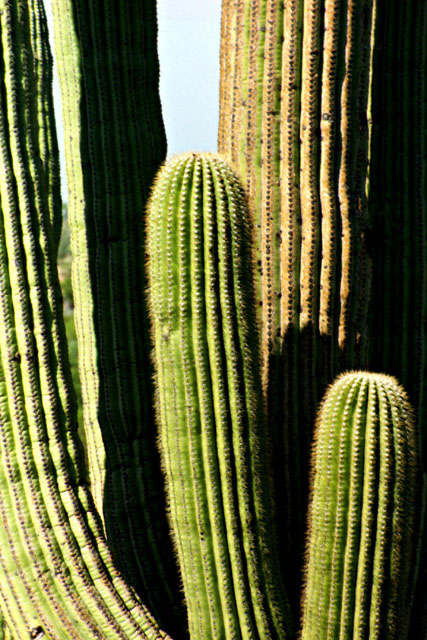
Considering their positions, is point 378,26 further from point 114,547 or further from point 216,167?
point 114,547

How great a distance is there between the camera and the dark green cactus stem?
8.02ft

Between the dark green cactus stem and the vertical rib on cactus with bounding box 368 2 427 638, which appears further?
the vertical rib on cactus with bounding box 368 2 427 638

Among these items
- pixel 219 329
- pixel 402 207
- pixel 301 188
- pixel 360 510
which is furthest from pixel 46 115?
pixel 360 510

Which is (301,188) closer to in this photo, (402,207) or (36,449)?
(402,207)

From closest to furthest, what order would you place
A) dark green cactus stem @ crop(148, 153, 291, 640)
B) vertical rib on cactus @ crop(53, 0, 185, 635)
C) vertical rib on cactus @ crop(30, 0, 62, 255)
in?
1. dark green cactus stem @ crop(148, 153, 291, 640)
2. vertical rib on cactus @ crop(30, 0, 62, 255)
3. vertical rib on cactus @ crop(53, 0, 185, 635)

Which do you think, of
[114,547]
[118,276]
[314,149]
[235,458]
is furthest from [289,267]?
[114,547]

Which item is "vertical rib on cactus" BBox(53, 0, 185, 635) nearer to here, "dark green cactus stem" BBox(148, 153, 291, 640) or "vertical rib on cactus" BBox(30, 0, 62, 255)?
"vertical rib on cactus" BBox(30, 0, 62, 255)

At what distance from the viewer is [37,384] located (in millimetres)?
2674

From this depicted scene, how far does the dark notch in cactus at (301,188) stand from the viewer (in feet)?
9.47

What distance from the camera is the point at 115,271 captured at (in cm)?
299

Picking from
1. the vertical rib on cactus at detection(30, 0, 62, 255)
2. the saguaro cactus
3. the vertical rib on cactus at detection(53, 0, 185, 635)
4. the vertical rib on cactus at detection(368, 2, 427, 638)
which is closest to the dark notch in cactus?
the saguaro cactus

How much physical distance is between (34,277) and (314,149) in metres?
1.07

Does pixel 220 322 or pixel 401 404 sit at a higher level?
pixel 220 322

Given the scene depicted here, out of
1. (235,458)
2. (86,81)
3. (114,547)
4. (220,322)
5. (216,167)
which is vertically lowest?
(114,547)
